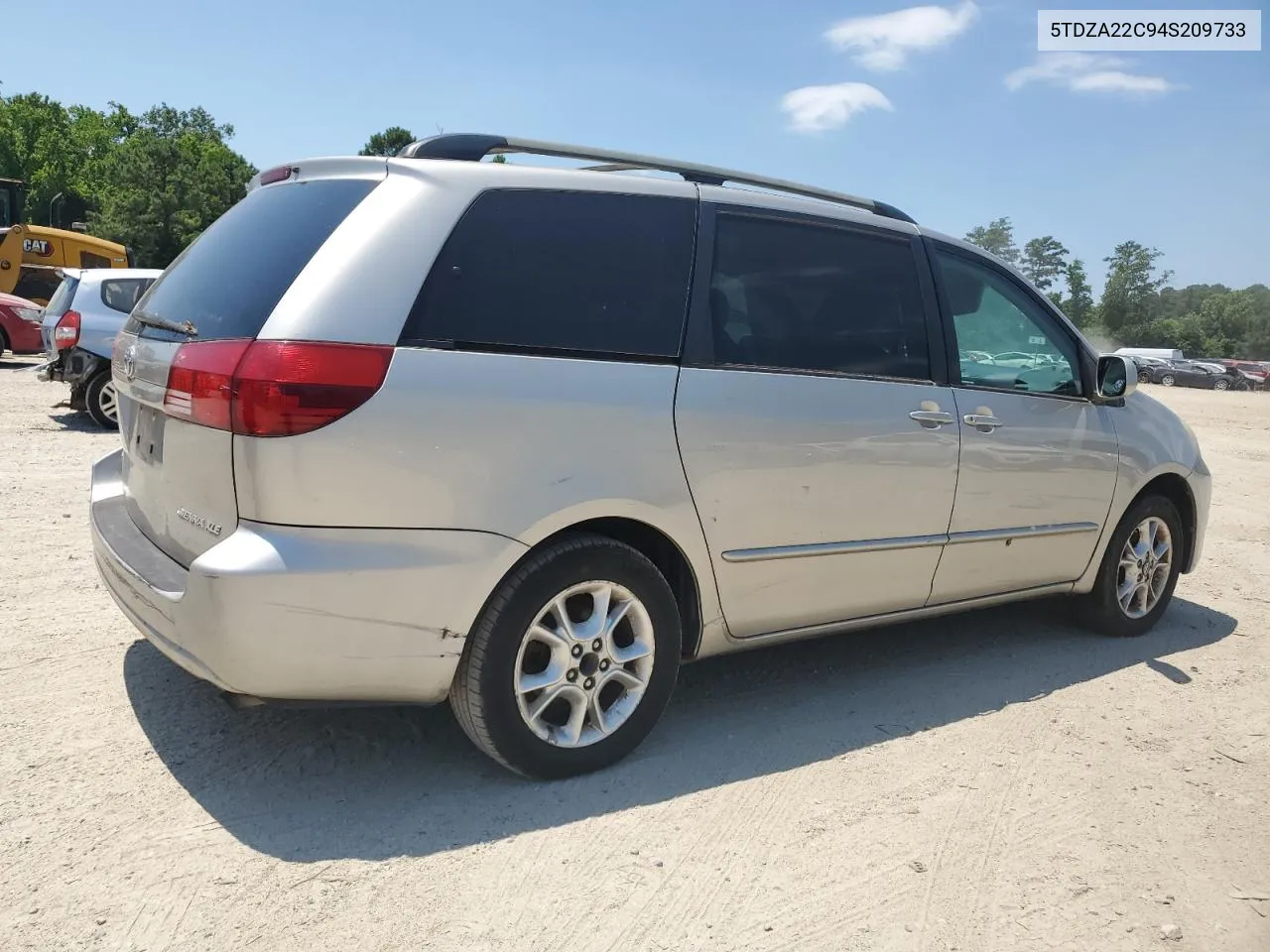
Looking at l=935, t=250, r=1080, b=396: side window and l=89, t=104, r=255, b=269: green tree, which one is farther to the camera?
l=89, t=104, r=255, b=269: green tree

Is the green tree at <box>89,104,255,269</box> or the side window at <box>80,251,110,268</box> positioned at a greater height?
the green tree at <box>89,104,255,269</box>

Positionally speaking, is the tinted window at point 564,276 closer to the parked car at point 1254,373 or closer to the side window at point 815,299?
the side window at point 815,299

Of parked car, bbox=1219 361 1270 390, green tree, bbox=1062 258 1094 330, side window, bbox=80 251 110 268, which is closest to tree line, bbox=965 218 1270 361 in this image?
green tree, bbox=1062 258 1094 330

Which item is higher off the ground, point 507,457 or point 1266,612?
point 507,457

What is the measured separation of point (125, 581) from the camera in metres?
3.10

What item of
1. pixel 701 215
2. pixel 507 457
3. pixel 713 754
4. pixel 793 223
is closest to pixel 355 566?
pixel 507 457

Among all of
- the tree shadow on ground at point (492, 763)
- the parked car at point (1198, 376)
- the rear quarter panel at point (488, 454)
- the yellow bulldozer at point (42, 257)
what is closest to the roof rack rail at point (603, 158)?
the rear quarter panel at point (488, 454)

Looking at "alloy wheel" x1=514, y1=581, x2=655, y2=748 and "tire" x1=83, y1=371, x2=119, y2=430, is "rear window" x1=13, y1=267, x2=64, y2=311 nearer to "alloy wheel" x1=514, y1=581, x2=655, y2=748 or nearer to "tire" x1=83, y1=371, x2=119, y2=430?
"tire" x1=83, y1=371, x2=119, y2=430

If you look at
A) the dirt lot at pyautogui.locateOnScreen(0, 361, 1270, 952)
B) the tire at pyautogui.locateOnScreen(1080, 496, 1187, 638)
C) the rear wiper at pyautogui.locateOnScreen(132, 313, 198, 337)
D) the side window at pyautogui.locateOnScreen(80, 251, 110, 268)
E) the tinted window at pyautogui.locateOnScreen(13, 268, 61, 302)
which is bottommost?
the dirt lot at pyautogui.locateOnScreen(0, 361, 1270, 952)

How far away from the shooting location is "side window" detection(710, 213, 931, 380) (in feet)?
11.6

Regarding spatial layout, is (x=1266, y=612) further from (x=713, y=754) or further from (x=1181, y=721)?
(x=713, y=754)

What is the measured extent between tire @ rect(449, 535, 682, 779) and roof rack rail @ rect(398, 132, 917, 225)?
1270 millimetres

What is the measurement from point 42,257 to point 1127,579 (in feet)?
82.6

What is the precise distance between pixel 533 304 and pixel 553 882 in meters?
1.64
